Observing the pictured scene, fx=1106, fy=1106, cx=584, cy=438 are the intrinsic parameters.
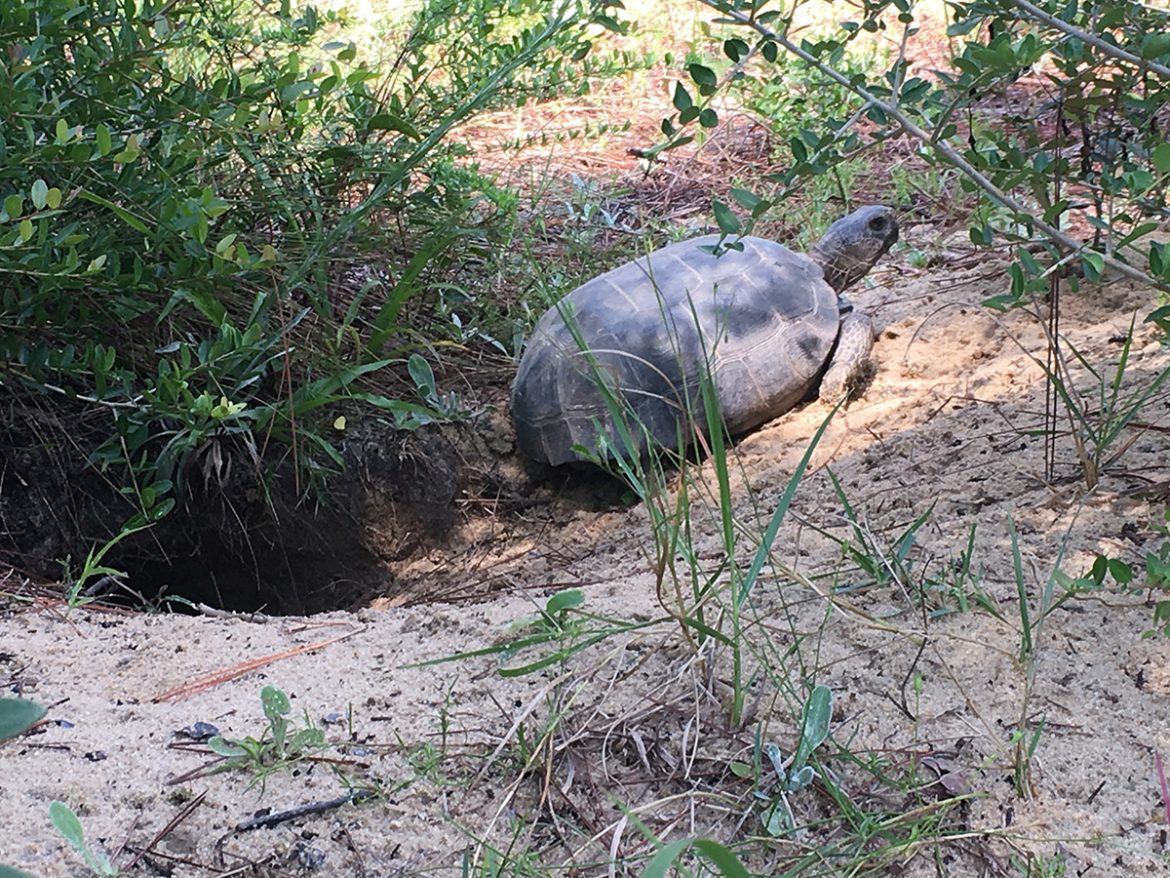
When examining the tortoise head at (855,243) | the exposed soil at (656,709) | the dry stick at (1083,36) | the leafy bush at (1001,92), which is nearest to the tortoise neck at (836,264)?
the tortoise head at (855,243)

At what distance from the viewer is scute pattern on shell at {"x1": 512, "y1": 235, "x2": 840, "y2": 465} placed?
3.69 metres

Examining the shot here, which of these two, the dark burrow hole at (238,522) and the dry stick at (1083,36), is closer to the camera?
the dry stick at (1083,36)

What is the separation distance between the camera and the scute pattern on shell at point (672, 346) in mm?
3688

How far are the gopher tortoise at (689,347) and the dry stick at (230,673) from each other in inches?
61.6

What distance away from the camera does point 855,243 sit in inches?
170

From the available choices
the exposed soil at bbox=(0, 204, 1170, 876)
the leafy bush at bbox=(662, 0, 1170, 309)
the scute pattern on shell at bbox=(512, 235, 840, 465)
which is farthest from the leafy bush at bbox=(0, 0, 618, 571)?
the leafy bush at bbox=(662, 0, 1170, 309)

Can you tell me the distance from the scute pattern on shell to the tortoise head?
0.36m

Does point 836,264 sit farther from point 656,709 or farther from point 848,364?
point 656,709

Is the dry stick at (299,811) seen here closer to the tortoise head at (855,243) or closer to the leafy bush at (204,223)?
the leafy bush at (204,223)

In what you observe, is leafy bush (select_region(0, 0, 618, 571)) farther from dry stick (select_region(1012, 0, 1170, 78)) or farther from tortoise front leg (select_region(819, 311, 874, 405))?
dry stick (select_region(1012, 0, 1170, 78))

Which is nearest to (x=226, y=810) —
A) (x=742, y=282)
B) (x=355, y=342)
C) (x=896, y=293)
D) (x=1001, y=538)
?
(x=1001, y=538)

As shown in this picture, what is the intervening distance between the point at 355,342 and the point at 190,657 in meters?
1.43

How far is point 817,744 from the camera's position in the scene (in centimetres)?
153

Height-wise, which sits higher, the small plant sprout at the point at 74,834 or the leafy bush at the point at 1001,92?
the leafy bush at the point at 1001,92
